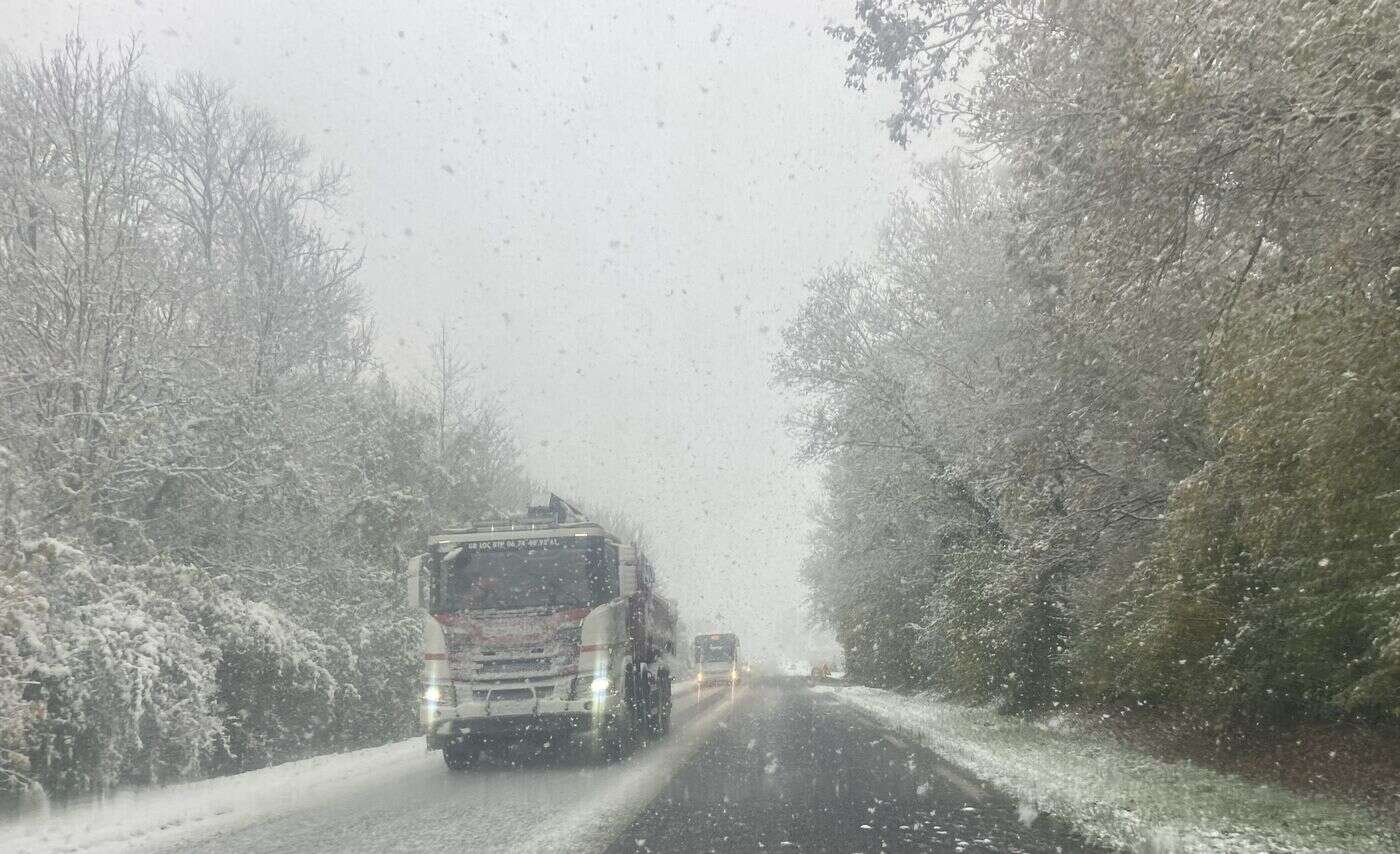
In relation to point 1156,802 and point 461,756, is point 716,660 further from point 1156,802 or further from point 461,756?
point 1156,802

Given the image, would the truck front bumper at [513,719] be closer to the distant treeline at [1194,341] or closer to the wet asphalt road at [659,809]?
the wet asphalt road at [659,809]

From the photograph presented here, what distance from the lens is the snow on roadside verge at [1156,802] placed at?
7160 millimetres

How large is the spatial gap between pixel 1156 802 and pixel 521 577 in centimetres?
793

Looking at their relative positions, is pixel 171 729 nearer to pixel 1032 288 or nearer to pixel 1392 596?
pixel 1032 288

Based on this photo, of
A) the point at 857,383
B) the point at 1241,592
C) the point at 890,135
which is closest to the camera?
the point at 1241,592

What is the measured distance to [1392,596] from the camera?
21.9 feet

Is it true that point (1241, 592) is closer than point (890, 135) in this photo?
Yes

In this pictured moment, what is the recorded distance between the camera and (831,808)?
30.3 feet

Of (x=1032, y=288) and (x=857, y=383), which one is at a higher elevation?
(x=857, y=383)

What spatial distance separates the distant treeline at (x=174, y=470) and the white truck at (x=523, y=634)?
3.33 metres

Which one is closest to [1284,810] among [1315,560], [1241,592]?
[1315,560]

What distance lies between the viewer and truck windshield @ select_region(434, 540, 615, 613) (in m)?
13.4

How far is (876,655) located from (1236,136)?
34.9 m


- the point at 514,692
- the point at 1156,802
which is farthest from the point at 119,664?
the point at 1156,802
